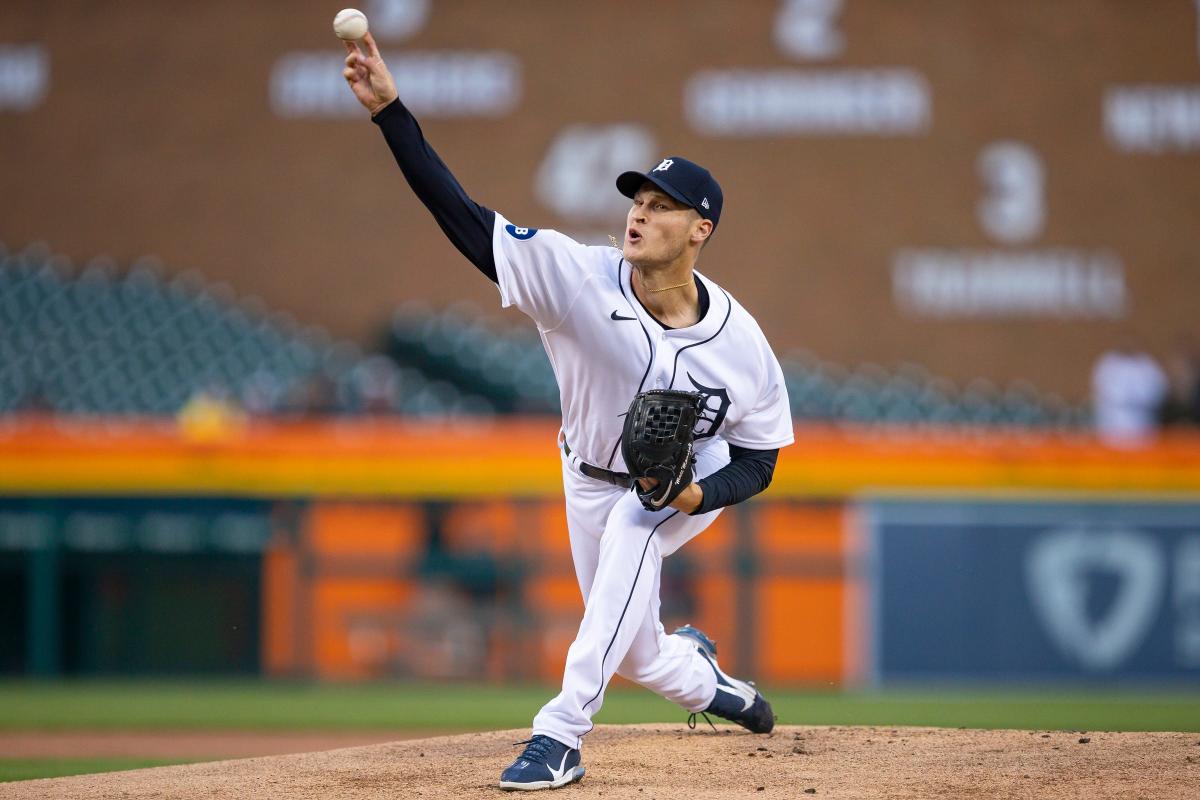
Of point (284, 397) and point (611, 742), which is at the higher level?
point (284, 397)

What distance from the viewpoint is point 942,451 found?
31.0ft

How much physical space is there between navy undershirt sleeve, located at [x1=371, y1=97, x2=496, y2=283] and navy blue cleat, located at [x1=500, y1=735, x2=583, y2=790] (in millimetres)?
1178

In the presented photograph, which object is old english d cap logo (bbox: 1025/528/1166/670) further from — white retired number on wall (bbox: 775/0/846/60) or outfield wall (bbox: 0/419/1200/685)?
white retired number on wall (bbox: 775/0/846/60)

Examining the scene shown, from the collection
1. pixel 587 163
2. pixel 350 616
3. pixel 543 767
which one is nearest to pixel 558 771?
pixel 543 767

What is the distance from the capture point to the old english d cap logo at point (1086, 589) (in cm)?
899

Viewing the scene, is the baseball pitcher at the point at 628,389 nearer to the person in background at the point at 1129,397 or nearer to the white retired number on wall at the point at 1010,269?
the person in background at the point at 1129,397

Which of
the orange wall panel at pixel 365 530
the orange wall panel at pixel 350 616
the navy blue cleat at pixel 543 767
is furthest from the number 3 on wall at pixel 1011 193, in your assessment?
the navy blue cleat at pixel 543 767

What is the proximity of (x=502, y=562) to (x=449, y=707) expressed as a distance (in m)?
1.33

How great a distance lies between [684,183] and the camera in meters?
4.23

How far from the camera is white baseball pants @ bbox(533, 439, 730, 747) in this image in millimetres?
4086

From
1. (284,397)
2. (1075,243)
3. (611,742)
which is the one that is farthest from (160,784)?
(1075,243)

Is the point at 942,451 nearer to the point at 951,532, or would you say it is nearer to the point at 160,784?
the point at 951,532

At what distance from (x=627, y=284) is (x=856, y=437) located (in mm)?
5433

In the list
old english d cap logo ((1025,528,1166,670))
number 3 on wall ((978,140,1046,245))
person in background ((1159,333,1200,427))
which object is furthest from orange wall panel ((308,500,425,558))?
number 3 on wall ((978,140,1046,245))
